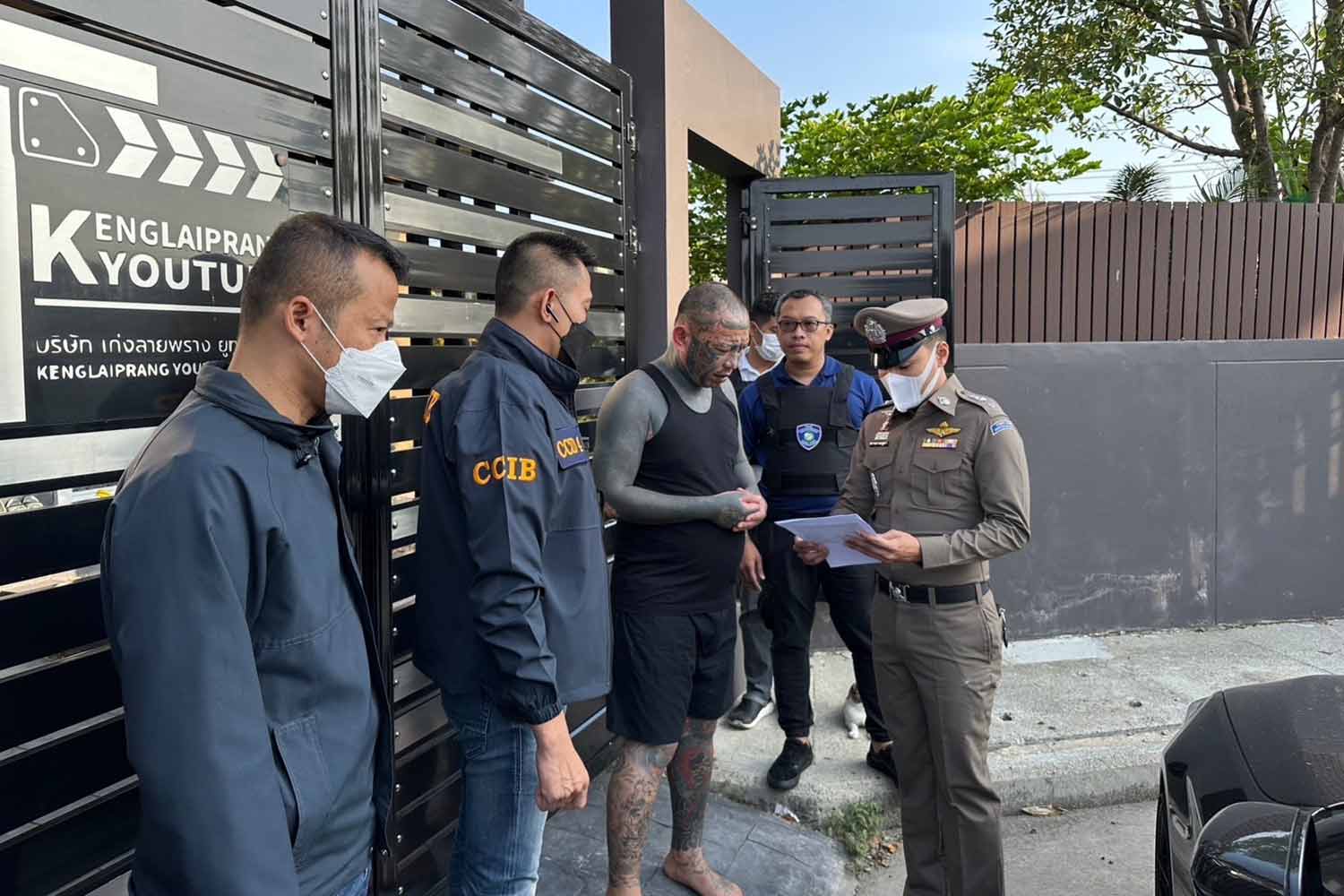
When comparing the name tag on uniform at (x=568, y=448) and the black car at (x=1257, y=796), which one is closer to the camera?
the black car at (x=1257, y=796)

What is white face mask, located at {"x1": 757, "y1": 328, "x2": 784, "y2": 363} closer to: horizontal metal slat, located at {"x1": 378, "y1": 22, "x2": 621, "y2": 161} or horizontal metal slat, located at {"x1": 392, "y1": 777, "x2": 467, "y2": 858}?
horizontal metal slat, located at {"x1": 378, "y1": 22, "x2": 621, "y2": 161}

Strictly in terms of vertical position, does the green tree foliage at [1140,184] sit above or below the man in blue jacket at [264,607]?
above

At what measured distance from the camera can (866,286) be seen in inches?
219

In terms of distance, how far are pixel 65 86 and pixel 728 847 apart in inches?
125

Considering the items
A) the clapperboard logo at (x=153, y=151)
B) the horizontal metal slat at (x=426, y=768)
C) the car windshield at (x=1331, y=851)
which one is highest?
the clapperboard logo at (x=153, y=151)

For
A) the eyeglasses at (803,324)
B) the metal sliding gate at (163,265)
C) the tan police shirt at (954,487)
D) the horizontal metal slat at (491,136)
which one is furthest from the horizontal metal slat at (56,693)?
the eyeglasses at (803,324)

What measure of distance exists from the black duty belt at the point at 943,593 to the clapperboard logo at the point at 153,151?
2.12 m

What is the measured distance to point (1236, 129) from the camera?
907 cm

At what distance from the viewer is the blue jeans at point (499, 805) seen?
228cm

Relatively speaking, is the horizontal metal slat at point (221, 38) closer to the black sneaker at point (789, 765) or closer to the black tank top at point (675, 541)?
the black tank top at point (675, 541)

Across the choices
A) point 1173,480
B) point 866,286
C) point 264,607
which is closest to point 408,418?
point 264,607

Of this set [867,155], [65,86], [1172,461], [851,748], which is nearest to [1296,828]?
[851,748]

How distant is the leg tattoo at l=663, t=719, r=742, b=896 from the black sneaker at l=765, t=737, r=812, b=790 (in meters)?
0.73

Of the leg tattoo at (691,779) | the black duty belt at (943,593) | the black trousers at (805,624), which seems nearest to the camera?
the black duty belt at (943,593)
